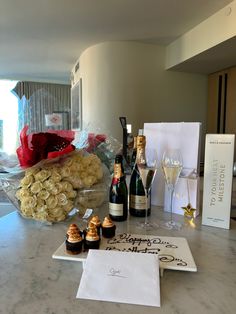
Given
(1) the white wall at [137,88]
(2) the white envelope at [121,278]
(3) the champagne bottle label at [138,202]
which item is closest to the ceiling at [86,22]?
(1) the white wall at [137,88]

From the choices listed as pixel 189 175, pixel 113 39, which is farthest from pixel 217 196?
pixel 113 39

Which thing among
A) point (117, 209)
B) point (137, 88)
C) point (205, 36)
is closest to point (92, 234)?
point (117, 209)

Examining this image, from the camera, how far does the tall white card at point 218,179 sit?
0.80 metres

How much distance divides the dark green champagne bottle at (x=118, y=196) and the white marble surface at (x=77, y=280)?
14cm

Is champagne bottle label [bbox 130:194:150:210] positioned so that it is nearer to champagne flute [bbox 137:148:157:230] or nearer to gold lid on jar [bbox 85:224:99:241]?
champagne flute [bbox 137:148:157:230]

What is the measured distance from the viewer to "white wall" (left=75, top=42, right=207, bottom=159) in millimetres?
3717

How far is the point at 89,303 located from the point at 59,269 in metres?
0.14

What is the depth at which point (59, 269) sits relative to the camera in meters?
0.59

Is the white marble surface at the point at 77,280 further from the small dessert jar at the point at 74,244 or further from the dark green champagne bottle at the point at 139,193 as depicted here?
the dark green champagne bottle at the point at 139,193

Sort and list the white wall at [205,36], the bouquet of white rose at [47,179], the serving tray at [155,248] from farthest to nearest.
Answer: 1. the white wall at [205,36]
2. the bouquet of white rose at [47,179]
3. the serving tray at [155,248]

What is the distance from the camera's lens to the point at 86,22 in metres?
2.98

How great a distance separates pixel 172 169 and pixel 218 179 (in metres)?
0.15

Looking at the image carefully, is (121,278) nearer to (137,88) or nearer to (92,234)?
(92,234)

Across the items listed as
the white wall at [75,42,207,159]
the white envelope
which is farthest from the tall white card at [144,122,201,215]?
the white wall at [75,42,207,159]
